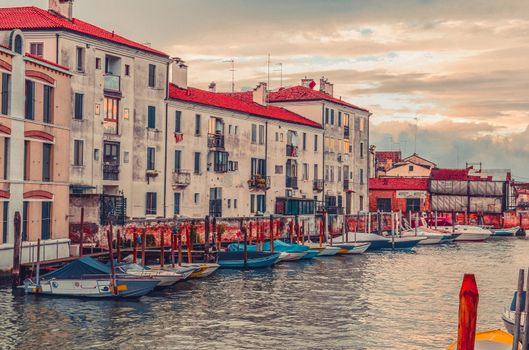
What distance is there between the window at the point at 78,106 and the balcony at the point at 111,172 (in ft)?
14.0

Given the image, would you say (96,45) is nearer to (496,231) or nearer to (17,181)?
(17,181)

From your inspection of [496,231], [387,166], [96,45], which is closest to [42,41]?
[96,45]

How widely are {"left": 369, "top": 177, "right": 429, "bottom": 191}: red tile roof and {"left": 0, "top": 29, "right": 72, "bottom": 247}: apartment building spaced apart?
75.7 metres

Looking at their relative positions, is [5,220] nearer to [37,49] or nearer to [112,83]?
Result: [37,49]

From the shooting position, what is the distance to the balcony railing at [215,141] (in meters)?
72.3

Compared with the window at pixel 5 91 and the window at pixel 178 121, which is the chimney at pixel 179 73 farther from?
the window at pixel 5 91

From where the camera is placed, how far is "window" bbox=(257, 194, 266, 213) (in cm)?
8088

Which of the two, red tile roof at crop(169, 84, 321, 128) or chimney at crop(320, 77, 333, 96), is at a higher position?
chimney at crop(320, 77, 333, 96)

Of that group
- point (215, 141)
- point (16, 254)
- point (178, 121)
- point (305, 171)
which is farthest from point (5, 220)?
point (305, 171)

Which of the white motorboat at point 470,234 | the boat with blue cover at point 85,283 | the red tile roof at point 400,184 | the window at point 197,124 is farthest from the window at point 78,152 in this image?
the red tile roof at point 400,184

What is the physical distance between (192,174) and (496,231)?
58.8m

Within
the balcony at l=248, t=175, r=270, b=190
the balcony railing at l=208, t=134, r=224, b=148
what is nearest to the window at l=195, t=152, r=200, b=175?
the balcony railing at l=208, t=134, r=224, b=148

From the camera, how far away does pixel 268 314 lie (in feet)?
125

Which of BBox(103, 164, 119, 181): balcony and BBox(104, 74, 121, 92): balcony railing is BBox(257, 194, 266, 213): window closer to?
BBox(103, 164, 119, 181): balcony
